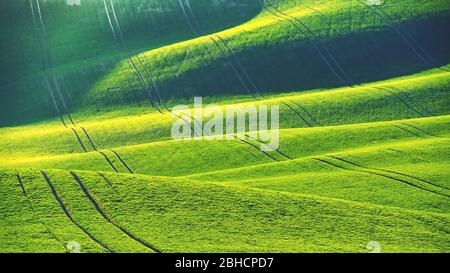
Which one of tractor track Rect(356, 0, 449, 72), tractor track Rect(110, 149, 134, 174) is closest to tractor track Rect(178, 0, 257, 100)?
tractor track Rect(356, 0, 449, 72)

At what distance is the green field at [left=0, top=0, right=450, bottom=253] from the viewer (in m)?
35.8

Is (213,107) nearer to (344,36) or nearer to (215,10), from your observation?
(344,36)

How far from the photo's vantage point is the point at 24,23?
10169 centimetres

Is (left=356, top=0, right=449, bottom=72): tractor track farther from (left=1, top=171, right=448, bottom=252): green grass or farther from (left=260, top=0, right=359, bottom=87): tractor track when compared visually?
(left=1, top=171, right=448, bottom=252): green grass

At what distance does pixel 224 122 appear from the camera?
2773 inches

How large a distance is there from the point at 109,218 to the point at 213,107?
42.2 metres

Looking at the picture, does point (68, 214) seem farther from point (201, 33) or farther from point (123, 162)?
point (201, 33)

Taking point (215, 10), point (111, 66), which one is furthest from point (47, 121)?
point (215, 10)

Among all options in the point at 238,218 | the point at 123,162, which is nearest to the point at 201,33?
the point at 123,162

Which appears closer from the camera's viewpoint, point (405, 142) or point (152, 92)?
point (405, 142)

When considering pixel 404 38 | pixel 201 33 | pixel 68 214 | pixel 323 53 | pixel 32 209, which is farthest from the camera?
pixel 201 33

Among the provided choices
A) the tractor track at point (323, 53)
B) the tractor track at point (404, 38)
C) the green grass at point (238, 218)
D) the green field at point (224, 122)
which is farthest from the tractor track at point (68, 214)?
the tractor track at point (404, 38)

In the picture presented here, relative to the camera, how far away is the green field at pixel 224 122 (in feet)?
117

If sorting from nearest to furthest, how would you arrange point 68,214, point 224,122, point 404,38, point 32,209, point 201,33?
point 68,214 → point 32,209 → point 224,122 → point 404,38 → point 201,33
